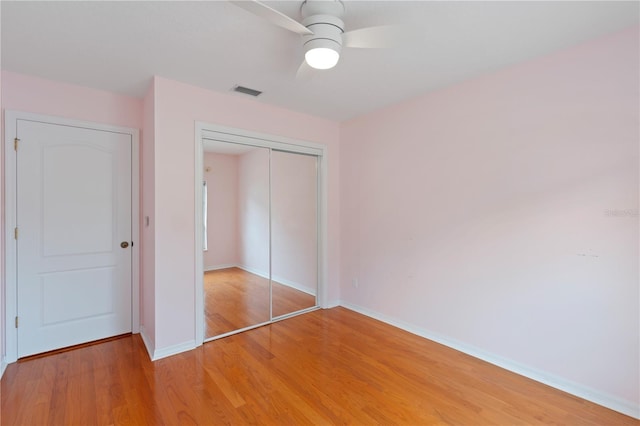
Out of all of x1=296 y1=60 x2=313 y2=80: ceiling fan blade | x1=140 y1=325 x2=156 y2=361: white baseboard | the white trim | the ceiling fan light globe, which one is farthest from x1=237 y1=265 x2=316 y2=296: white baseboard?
the ceiling fan light globe

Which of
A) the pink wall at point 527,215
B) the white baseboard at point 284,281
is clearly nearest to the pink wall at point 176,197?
the white baseboard at point 284,281

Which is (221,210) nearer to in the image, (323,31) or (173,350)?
(173,350)

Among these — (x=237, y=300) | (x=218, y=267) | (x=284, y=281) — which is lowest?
(x=237, y=300)

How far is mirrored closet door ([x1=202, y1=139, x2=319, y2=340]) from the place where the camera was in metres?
3.26

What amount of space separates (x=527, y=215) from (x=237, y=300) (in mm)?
3087

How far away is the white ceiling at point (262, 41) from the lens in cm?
176

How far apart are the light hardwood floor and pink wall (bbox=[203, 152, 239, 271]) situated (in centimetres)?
92

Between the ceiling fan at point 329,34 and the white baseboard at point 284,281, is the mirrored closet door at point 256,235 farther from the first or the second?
the ceiling fan at point 329,34

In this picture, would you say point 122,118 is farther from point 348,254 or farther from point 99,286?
point 348,254

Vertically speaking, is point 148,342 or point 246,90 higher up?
point 246,90

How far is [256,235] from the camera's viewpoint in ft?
11.7

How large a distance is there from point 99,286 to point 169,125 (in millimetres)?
1776

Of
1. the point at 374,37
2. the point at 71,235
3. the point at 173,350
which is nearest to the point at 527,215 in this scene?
the point at 374,37

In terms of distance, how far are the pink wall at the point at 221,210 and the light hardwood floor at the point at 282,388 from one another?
0.92 metres
